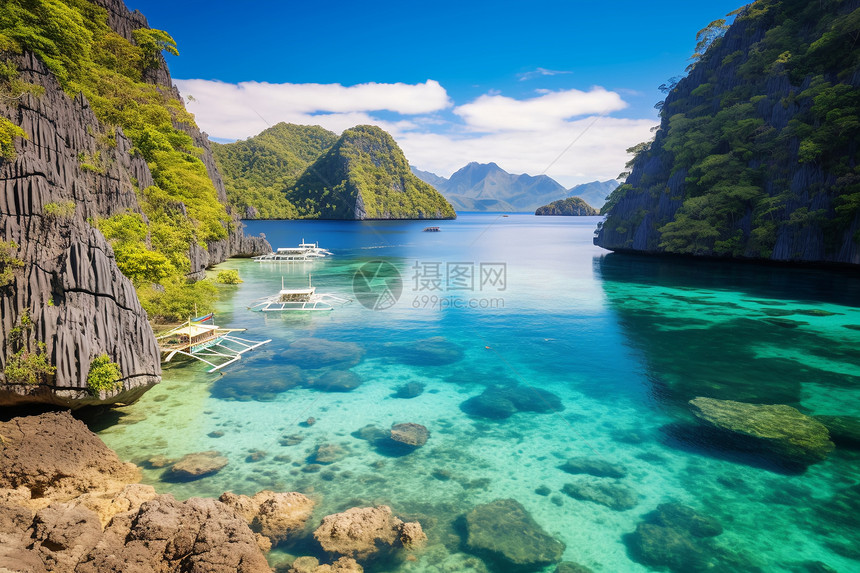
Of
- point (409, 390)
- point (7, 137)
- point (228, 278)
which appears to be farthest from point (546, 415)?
point (228, 278)

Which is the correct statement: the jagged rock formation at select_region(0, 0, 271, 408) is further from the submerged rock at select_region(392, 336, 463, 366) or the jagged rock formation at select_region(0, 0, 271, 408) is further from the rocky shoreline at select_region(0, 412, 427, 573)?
the submerged rock at select_region(392, 336, 463, 366)

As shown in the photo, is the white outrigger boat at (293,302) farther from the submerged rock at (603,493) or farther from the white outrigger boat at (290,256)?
the white outrigger boat at (290,256)

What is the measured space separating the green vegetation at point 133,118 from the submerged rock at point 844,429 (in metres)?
28.2

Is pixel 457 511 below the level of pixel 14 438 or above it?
below

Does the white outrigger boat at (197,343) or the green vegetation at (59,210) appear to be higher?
the green vegetation at (59,210)

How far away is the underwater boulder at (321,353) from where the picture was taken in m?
22.5

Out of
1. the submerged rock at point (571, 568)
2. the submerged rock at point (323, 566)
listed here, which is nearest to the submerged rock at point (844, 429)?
the submerged rock at point (571, 568)

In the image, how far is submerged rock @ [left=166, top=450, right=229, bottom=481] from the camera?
12.1 meters

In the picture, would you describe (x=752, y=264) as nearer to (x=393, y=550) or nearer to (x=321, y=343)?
(x=321, y=343)

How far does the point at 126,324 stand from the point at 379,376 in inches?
424

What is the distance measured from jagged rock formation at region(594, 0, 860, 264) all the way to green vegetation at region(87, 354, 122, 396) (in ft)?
191

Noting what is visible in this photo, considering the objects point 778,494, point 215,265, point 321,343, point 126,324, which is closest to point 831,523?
point 778,494

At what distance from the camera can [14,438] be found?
11094 millimetres

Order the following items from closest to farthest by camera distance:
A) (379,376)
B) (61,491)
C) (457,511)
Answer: (61,491), (457,511), (379,376)
